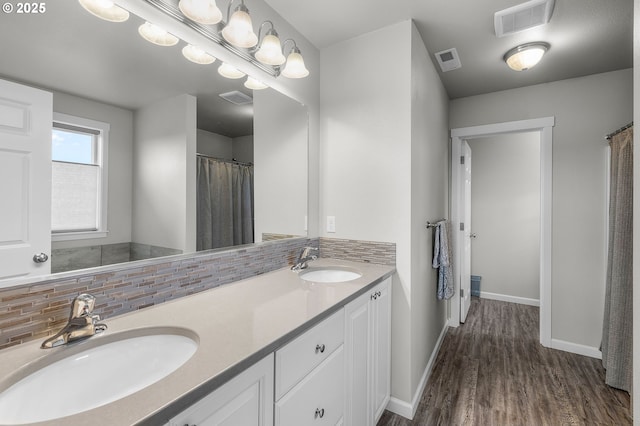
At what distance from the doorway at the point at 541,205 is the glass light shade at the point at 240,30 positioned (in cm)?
257

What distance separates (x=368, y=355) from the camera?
1586mm

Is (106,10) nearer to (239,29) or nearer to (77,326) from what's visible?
(239,29)

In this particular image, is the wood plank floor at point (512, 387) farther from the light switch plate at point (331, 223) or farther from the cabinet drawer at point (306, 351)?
the light switch plate at point (331, 223)

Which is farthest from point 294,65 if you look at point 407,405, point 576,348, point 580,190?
point 576,348

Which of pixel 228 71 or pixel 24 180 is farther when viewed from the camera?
pixel 228 71

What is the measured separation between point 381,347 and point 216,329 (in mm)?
1131

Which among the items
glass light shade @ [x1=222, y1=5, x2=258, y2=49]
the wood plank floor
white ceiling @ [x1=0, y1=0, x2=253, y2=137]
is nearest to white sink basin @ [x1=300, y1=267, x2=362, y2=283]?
the wood plank floor

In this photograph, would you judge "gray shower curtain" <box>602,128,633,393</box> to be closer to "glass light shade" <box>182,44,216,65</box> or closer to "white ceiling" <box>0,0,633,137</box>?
"white ceiling" <box>0,0,633,137</box>

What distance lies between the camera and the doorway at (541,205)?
2.78m

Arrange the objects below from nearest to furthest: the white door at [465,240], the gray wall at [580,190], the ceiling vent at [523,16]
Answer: the ceiling vent at [523,16]
the gray wall at [580,190]
the white door at [465,240]

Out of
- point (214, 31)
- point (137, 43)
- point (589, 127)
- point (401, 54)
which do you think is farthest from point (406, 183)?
point (589, 127)

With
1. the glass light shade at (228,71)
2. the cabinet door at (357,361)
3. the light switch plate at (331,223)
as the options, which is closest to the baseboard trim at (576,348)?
the cabinet door at (357,361)

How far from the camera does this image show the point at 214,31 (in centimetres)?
142

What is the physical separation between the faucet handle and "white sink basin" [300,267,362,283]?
1.12 m
